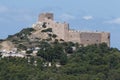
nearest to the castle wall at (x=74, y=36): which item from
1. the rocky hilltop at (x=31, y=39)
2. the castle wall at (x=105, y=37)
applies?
the rocky hilltop at (x=31, y=39)

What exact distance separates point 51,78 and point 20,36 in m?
22.4

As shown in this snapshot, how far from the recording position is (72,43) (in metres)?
129

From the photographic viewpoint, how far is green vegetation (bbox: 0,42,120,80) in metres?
116

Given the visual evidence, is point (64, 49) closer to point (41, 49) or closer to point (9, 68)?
point (41, 49)

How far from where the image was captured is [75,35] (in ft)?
425

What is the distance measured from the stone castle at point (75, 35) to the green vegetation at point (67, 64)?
34.5 inches

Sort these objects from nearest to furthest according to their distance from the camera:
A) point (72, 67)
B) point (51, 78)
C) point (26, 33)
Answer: point (51, 78), point (72, 67), point (26, 33)

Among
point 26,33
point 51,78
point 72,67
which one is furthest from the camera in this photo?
point 26,33

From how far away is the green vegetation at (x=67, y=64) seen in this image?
116062 mm

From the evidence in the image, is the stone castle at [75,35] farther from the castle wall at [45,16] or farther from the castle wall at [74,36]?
the castle wall at [45,16]

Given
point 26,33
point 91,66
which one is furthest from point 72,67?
point 26,33

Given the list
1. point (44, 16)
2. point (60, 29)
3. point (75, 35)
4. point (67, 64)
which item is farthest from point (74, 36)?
point (67, 64)

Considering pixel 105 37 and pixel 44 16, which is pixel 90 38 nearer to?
pixel 105 37

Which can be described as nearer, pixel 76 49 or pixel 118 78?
pixel 118 78
